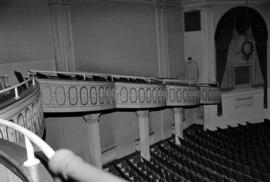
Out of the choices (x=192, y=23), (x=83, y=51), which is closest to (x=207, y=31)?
(x=192, y=23)

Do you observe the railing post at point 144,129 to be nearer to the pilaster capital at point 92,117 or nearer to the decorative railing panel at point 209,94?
the pilaster capital at point 92,117

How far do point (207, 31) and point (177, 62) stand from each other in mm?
2320

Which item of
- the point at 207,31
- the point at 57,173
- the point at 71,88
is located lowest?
the point at 71,88

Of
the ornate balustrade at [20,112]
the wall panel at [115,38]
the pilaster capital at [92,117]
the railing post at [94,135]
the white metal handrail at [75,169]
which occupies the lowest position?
the railing post at [94,135]

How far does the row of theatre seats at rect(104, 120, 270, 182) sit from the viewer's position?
7.90m

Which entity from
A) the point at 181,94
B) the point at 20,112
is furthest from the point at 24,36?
the point at 181,94

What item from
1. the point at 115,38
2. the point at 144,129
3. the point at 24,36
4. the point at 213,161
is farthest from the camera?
the point at 115,38

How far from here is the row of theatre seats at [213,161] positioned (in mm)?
7898

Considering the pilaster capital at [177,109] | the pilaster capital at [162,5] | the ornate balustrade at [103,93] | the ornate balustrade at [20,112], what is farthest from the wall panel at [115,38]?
the ornate balustrade at [20,112]

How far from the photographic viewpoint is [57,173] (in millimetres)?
992

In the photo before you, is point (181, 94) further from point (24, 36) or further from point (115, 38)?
point (24, 36)

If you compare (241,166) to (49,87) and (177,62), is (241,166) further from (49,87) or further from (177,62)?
(177,62)

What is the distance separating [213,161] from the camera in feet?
30.9

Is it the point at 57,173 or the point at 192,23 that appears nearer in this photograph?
the point at 57,173
